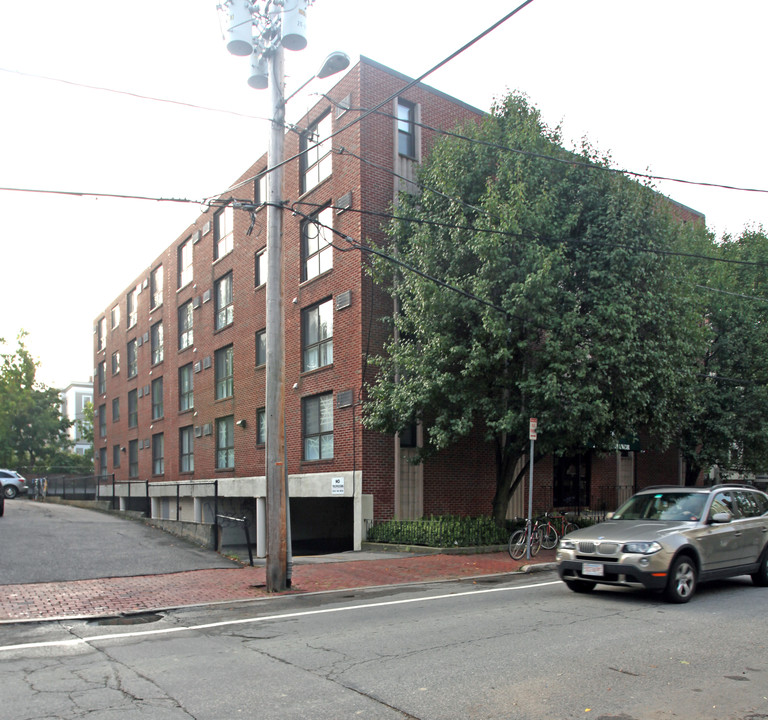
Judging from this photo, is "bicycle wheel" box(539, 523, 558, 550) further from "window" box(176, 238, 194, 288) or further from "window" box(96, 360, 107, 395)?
"window" box(96, 360, 107, 395)

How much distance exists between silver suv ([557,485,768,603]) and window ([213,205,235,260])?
20046 mm

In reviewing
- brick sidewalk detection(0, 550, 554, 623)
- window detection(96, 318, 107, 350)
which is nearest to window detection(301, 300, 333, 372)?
brick sidewalk detection(0, 550, 554, 623)

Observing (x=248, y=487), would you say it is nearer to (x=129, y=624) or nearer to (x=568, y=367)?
(x=568, y=367)

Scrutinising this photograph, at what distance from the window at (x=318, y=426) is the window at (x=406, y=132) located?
6994 mm

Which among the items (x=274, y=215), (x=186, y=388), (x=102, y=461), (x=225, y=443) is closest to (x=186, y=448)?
(x=186, y=388)

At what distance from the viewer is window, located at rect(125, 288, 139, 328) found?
38438mm

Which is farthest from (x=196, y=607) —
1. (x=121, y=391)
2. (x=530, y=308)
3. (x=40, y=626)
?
(x=121, y=391)

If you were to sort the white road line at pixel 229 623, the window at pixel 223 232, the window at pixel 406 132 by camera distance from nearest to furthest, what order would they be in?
the white road line at pixel 229 623, the window at pixel 406 132, the window at pixel 223 232

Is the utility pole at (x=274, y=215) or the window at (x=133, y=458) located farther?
the window at (x=133, y=458)

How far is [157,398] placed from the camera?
115 ft

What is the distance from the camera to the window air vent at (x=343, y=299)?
63.8ft

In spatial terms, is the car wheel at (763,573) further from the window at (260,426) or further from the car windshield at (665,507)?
the window at (260,426)

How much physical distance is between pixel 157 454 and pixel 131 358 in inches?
282

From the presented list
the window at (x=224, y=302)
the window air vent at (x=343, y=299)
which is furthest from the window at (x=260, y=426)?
the window air vent at (x=343, y=299)
